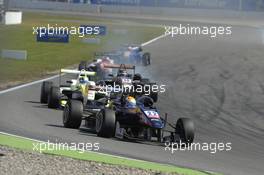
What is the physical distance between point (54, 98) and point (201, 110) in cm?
393

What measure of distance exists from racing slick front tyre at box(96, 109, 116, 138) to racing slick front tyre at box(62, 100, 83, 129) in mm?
624

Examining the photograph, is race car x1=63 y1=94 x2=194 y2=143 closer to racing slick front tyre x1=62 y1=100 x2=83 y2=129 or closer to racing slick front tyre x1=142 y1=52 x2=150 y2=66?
racing slick front tyre x1=62 y1=100 x2=83 y2=129

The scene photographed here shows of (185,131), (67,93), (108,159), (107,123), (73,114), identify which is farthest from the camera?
(67,93)

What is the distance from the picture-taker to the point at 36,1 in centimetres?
8800

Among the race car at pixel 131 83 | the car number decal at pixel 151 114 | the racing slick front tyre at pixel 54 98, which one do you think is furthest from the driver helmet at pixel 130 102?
the racing slick front tyre at pixel 54 98

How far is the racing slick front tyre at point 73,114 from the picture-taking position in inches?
548

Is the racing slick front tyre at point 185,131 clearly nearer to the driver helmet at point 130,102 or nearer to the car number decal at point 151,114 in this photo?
the car number decal at point 151,114

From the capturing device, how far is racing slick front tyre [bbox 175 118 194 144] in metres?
13.0

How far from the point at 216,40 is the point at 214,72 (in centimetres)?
1912

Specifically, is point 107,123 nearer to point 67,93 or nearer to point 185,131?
Answer: point 185,131

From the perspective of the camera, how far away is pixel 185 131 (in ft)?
42.8

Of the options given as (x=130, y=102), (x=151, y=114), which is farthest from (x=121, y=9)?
A: (x=151, y=114)

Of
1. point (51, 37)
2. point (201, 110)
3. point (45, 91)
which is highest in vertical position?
point (45, 91)

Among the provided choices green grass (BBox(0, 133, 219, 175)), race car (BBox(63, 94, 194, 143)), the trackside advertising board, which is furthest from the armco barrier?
green grass (BBox(0, 133, 219, 175))
